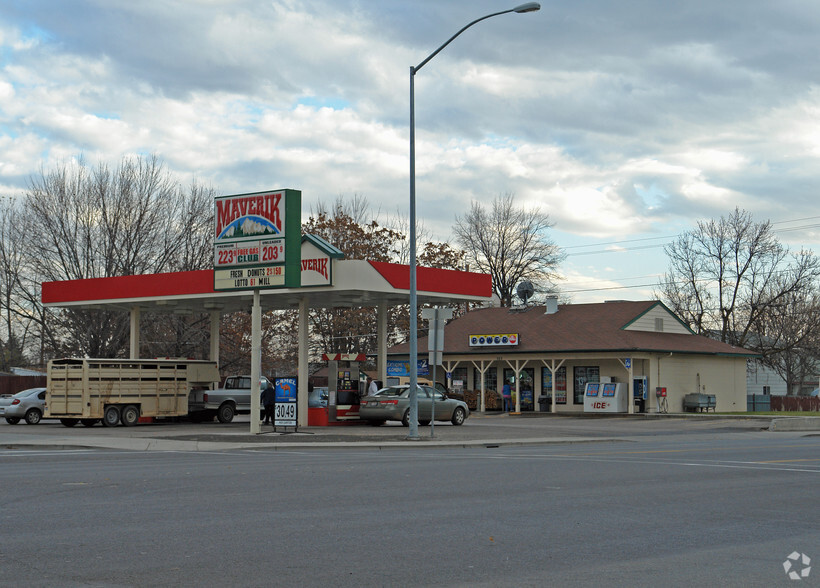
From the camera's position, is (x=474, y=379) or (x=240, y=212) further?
(x=474, y=379)

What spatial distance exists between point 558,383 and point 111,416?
23.3 m

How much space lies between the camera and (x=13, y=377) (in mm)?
54031

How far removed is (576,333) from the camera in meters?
47.2

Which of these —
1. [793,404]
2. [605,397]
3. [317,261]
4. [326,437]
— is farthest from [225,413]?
[793,404]

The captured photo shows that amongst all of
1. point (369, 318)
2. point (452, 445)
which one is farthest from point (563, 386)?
point (452, 445)

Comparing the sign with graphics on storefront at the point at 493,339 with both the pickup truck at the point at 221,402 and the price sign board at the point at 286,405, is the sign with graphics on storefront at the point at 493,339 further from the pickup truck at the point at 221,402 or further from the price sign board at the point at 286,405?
the price sign board at the point at 286,405

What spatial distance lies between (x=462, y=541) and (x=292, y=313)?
49.5 m

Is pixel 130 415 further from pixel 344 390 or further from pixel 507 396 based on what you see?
pixel 507 396

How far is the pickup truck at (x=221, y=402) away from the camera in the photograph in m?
35.8

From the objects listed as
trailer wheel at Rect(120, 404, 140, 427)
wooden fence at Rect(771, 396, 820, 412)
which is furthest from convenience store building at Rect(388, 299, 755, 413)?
trailer wheel at Rect(120, 404, 140, 427)

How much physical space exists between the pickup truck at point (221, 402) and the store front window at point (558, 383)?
54.3 feet

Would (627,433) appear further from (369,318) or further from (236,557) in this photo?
(369,318)

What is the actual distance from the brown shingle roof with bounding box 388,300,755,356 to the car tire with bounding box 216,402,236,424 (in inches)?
624

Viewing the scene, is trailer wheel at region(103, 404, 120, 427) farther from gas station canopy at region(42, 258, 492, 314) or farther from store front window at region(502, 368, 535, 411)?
store front window at region(502, 368, 535, 411)
